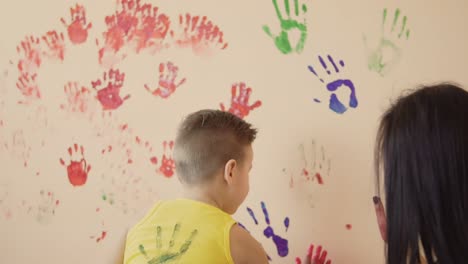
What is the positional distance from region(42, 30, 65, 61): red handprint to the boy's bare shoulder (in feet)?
2.04

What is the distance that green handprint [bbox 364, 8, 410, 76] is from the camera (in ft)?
3.16

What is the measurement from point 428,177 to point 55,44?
923 mm

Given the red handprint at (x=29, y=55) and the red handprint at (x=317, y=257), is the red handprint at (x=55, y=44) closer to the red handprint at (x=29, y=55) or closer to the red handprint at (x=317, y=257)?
the red handprint at (x=29, y=55)

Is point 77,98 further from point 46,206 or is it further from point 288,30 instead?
point 288,30

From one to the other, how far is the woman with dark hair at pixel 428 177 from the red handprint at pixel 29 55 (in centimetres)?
89

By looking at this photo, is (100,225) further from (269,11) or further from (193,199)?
(269,11)

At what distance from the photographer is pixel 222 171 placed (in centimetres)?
100

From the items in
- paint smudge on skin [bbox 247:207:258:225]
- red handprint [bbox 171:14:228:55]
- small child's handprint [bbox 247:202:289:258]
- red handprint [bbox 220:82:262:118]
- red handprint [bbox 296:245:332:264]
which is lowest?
red handprint [bbox 296:245:332:264]

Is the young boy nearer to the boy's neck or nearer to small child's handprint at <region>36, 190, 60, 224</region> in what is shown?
the boy's neck

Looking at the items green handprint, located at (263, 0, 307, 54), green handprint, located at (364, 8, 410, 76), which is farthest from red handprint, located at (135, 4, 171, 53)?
green handprint, located at (364, 8, 410, 76)

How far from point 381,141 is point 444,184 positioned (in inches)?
4.5

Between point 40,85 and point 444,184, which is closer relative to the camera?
point 444,184

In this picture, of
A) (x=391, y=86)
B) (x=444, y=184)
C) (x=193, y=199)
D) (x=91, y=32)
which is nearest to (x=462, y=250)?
(x=444, y=184)

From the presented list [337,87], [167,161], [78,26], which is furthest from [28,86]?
[337,87]
